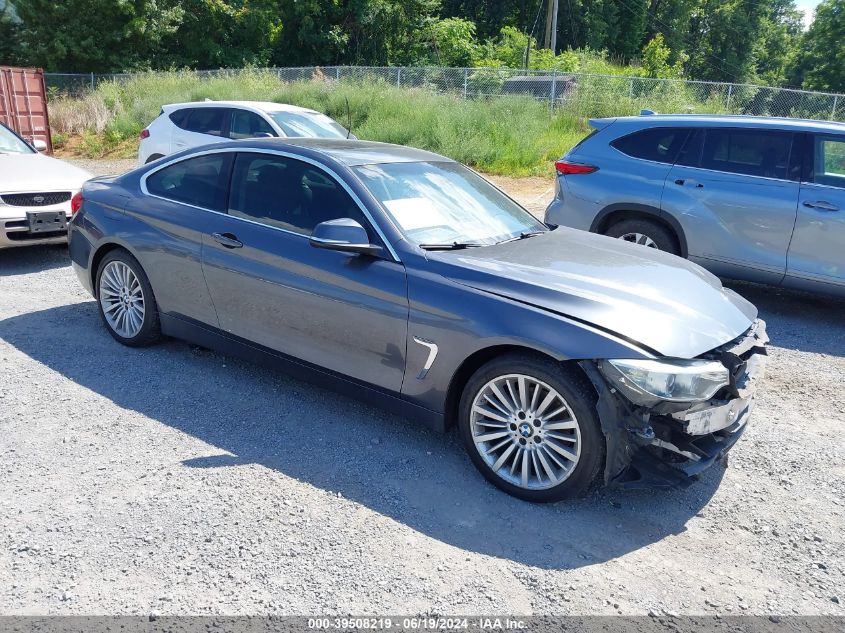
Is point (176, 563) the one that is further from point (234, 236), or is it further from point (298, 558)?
point (234, 236)

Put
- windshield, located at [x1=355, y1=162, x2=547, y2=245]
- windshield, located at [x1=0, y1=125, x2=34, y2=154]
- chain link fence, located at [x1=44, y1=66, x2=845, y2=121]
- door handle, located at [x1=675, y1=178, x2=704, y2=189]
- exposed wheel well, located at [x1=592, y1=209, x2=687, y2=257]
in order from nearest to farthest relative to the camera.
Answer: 1. windshield, located at [x1=355, y1=162, x2=547, y2=245]
2. door handle, located at [x1=675, y1=178, x2=704, y2=189]
3. exposed wheel well, located at [x1=592, y1=209, x2=687, y2=257]
4. windshield, located at [x1=0, y1=125, x2=34, y2=154]
5. chain link fence, located at [x1=44, y1=66, x2=845, y2=121]

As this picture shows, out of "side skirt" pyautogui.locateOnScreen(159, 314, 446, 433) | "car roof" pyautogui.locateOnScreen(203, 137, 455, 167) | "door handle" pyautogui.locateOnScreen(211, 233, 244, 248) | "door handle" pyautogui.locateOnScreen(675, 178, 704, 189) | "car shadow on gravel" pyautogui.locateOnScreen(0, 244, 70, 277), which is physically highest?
"car roof" pyautogui.locateOnScreen(203, 137, 455, 167)

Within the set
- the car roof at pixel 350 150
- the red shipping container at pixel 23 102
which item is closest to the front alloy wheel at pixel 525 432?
the car roof at pixel 350 150

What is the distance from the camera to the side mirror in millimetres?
3977

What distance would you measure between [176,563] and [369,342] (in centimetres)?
153

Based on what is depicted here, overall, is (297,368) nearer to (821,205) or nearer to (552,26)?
(821,205)

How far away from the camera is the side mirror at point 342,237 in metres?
3.98

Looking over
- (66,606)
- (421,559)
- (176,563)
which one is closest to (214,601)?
(176,563)

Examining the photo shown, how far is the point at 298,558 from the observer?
3.13 meters

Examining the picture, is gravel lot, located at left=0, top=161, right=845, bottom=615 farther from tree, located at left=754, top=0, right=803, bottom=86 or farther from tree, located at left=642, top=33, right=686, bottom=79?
tree, located at left=754, top=0, right=803, bottom=86

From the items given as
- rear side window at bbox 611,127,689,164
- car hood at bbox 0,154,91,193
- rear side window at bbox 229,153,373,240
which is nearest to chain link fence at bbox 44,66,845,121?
rear side window at bbox 611,127,689,164

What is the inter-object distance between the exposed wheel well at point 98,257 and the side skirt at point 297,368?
788 millimetres

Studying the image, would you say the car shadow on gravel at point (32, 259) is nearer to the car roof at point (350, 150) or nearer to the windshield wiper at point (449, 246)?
the car roof at point (350, 150)

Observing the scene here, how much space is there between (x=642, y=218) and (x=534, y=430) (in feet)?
14.8
